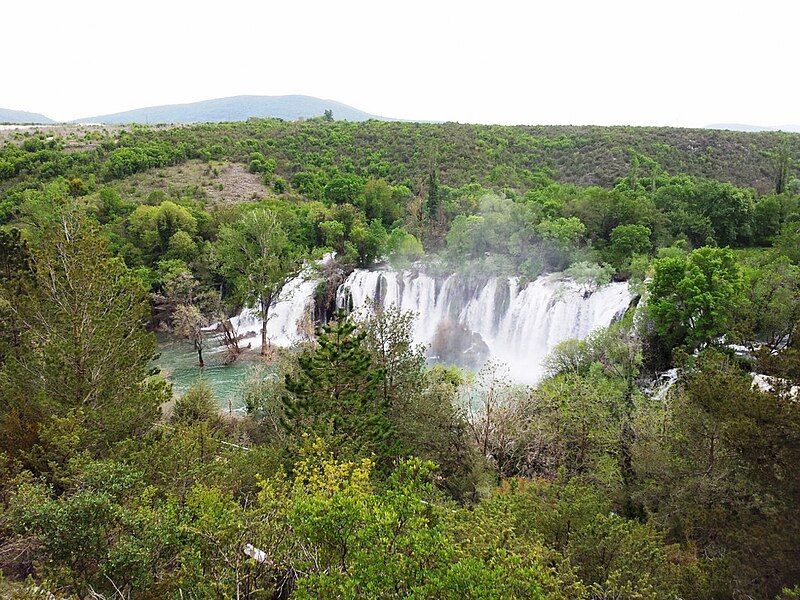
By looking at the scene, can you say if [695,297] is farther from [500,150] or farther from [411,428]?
[500,150]

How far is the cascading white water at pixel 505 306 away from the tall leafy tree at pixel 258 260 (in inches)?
185

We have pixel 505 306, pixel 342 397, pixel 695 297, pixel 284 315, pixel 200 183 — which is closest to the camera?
pixel 342 397

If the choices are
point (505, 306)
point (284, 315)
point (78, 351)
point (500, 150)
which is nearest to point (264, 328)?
point (284, 315)

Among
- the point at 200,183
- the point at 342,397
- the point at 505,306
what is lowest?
the point at 505,306

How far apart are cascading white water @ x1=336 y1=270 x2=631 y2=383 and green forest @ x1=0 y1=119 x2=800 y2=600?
1.23 m

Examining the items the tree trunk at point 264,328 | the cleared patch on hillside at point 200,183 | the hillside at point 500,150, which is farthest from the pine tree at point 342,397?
the cleared patch on hillside at point 200,183

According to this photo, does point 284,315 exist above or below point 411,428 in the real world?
below

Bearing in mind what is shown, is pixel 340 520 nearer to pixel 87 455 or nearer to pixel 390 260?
pixel 87 455

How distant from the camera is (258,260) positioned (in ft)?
121

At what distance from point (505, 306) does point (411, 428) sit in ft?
60.6

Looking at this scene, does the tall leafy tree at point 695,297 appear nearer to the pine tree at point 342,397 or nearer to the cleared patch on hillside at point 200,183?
the pine tree at point 342,397

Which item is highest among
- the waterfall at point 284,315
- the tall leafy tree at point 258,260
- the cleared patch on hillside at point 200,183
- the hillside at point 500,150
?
the hillside at point 500,150

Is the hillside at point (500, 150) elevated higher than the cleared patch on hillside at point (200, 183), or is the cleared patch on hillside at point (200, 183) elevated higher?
the hillside at point (500, 150)

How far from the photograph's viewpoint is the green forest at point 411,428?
25.5 feet
